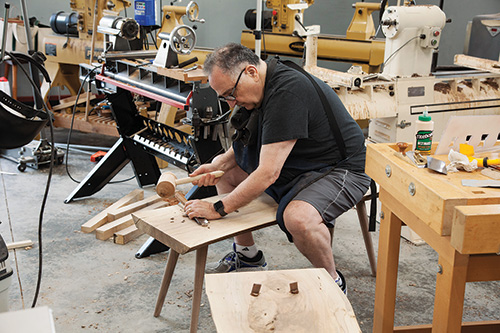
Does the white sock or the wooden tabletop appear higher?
the wooden tabletop

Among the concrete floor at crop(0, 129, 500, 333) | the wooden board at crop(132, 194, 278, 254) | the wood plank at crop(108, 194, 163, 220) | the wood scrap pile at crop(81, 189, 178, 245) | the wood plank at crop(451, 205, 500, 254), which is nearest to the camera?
the wood plank at crop(451, 205, 500, 254)

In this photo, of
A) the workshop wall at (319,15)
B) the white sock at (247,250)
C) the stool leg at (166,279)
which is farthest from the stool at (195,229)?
the workshop wall at (319,15)

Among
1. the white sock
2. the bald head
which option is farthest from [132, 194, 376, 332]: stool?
the bald head

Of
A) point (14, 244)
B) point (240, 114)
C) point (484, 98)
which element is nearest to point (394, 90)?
point (484, 98)

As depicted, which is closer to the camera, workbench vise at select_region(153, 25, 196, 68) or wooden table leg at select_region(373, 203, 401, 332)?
wooden table leg at select_region(373, 203, 401, 332)

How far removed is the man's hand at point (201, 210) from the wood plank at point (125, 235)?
1.02m

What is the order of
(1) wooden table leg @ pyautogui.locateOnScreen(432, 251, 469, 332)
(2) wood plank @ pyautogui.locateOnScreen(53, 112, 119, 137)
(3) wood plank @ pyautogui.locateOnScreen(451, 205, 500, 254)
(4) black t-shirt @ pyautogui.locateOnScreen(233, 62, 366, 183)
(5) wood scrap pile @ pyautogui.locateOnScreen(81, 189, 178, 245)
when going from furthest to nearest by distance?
(2) wood plank @ pyautogui.locateOnScreen(53, 112, 119, 137) → (5) wood scrap pile @ pyautogui.locateOnScreen(81, 189, 178, 245) → (4) black t-shirt @ pyautogui.locateOnScreen(233, 62, 366, 183) → (1) wooden table leg @ pyautogui.locateOnScreen(432, 251, 469, 332) → (3) wood plank @ pyautogui.locateOnScreen(451, 205, 500, 254)

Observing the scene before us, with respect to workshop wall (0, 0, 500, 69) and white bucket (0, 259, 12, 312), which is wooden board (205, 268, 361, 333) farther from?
workshop wall (0, 0, 500, 69)

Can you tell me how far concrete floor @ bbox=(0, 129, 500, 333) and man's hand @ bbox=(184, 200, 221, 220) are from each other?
53 centimetres

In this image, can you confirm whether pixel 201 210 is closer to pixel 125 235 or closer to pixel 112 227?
pixel 125 235

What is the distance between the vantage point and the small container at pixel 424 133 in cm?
178

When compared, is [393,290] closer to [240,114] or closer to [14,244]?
[240,114]

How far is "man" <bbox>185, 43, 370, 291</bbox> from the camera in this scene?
2.28 m

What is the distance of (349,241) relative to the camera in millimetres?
3326
